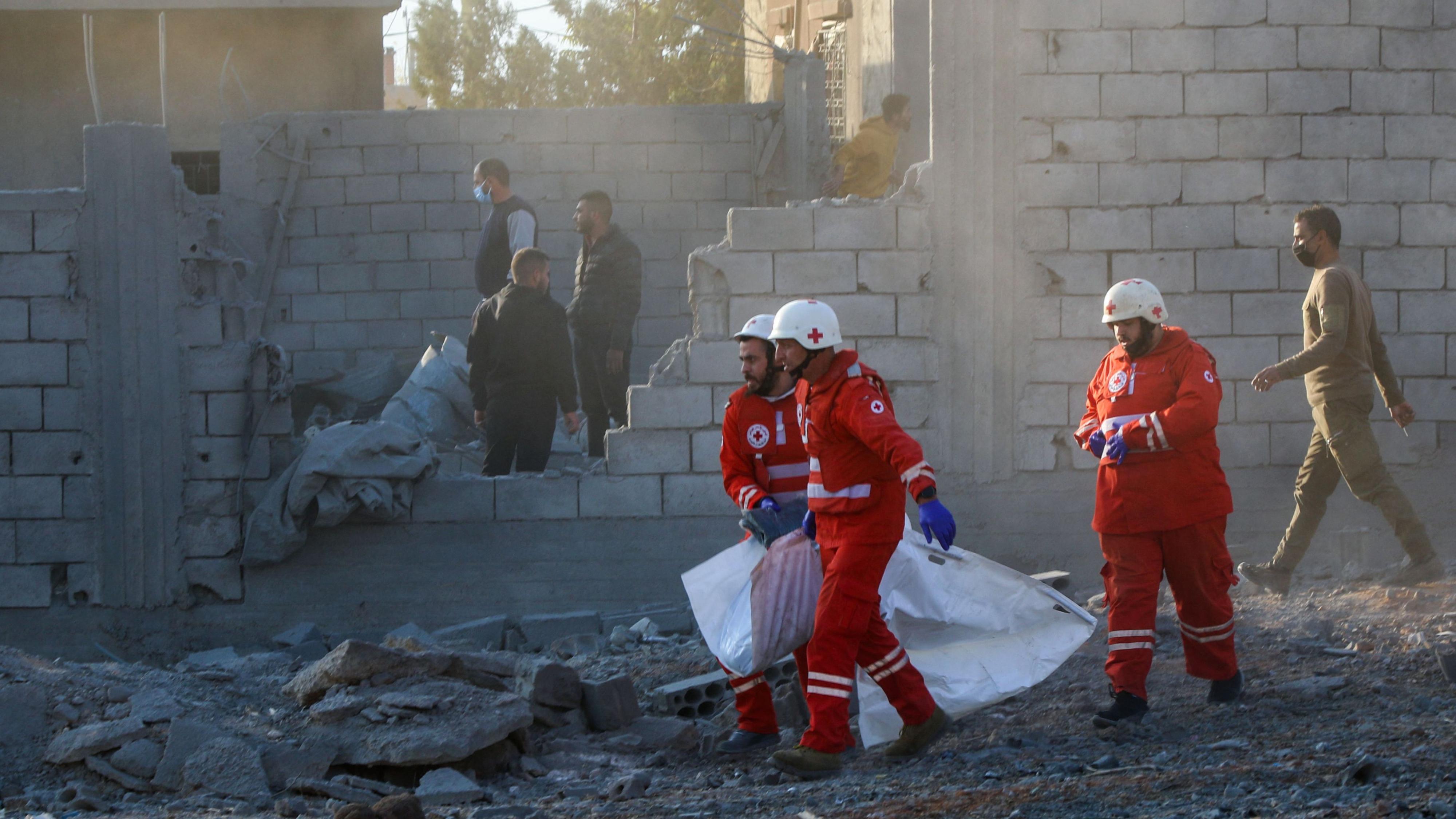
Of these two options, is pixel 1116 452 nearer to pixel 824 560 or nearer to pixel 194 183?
pixel 824 560

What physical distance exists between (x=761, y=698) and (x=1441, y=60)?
5483 mm

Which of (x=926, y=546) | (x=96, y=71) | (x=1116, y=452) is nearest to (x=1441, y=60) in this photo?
(x=1116, y=452)

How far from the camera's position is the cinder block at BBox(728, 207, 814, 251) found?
7656mm

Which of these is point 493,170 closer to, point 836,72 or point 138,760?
point 138,760

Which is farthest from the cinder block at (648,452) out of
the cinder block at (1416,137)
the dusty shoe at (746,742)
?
the cinder block at (1416,137)

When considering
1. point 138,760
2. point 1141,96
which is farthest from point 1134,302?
point 138,760

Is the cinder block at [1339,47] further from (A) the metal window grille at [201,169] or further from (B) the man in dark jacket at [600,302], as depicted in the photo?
(A) the metal window grille at [201,169]

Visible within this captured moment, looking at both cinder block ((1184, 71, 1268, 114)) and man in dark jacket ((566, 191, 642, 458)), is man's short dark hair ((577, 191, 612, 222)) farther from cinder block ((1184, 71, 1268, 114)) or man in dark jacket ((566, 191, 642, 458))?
cinder block ((1184, 71, 1268, 114))

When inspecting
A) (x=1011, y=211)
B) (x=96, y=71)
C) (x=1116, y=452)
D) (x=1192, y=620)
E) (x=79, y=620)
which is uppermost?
(x=96, y=71)

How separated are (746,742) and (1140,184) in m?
4.19

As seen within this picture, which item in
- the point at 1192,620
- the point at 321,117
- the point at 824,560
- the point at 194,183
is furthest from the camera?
the point at 194,183

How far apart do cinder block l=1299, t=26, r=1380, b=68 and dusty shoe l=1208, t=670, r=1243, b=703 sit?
398 centimetres

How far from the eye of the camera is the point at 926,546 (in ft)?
17.2

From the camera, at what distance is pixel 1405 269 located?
7836 mm
